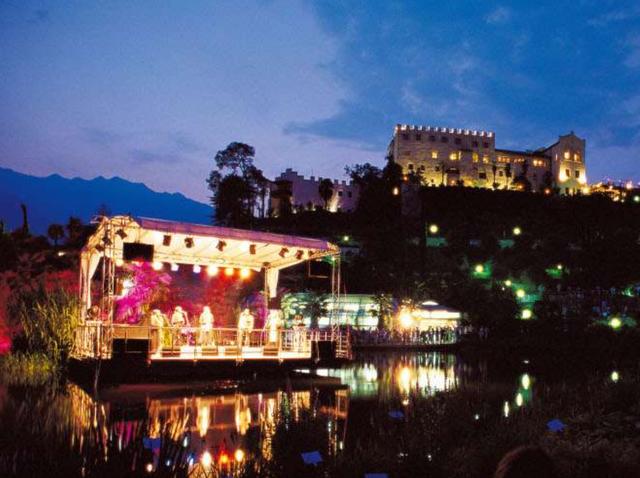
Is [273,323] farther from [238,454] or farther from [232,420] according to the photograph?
[238,454]

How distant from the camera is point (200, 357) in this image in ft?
43.2

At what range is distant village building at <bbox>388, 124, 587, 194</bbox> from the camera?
85.2m

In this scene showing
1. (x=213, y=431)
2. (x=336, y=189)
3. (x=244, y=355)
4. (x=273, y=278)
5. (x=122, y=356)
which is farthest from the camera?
(x=336, y=189)

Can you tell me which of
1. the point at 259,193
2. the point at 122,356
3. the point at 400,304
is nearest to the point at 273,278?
the point at 122,356

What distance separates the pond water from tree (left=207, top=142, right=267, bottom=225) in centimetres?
4587

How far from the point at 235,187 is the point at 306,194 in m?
17.4

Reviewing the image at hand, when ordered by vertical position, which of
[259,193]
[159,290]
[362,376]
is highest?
[259,193]

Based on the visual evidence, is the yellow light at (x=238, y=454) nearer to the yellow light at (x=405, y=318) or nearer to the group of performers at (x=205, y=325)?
the group of performers at (x=205, y=325)

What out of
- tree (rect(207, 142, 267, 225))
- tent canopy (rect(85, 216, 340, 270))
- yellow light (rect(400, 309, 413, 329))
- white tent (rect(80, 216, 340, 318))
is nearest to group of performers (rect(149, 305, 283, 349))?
white tent (rect(80, 216, 340, 318))

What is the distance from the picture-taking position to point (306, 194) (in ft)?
259

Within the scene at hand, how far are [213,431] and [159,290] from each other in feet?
39.1

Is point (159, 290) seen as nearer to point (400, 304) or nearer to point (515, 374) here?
point (515, 374)

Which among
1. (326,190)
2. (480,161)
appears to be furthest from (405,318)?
(480,161)

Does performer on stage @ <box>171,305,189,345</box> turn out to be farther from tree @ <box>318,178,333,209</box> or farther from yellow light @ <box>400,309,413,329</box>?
tree @ <box>318,178,333,209</box>
